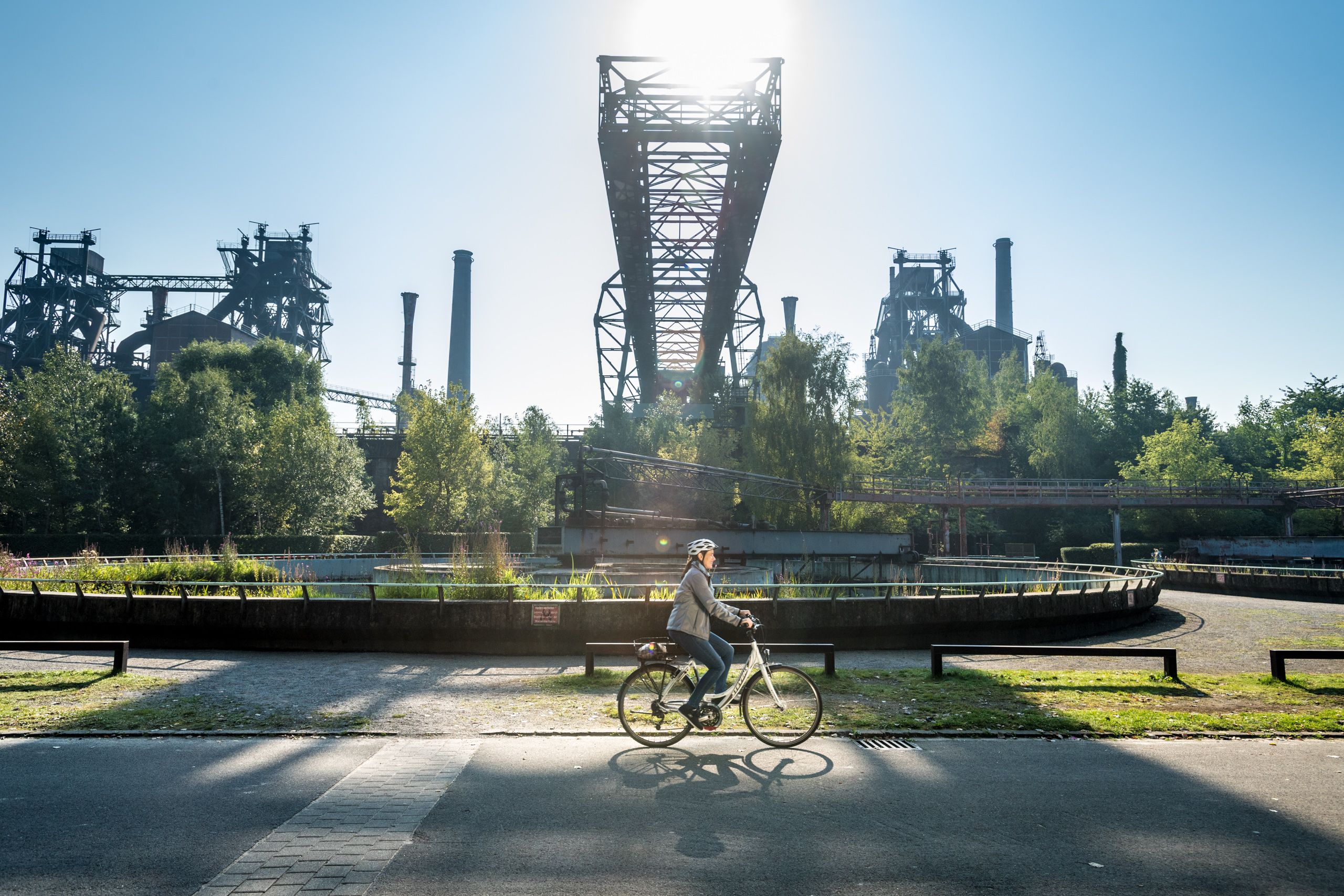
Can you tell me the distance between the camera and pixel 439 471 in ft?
138

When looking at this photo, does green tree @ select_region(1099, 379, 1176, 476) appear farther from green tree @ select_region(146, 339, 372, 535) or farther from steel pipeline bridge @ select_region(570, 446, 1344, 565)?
green tree @ select_region(146, 339, 372, 535)

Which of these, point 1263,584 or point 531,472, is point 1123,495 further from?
point 531,472

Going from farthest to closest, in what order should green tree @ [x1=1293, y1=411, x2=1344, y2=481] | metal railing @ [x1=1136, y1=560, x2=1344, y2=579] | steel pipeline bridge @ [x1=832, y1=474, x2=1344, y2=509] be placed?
green tree @ [x1=1293, y1=411, x2=1344, y2=481], steel pipeline bridge @ [x1=832, y1=474, x2=1344, y2=509], metal railing @ [x1=1136, y1=560, x2=1344, y2=579]

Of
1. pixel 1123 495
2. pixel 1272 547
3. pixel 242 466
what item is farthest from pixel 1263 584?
pixel 242 466

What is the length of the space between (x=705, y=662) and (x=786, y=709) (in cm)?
116

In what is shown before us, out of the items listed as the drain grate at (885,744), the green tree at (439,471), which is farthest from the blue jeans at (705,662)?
the green tree at (439,471)

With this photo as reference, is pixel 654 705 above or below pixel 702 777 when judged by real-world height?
above

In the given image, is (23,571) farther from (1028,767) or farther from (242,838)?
(1028,767)

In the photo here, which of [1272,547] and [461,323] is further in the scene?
[461,323]

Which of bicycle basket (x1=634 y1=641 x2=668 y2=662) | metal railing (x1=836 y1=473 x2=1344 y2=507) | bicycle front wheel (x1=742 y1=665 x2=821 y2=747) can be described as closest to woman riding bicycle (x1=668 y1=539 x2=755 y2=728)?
bicycle basket (x1=634 y1=641 x2=668 y2=662)

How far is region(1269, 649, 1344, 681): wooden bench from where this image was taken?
1090 centimetres

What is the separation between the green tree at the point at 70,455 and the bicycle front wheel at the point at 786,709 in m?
48.1

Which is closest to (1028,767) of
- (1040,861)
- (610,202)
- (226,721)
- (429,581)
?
(1040,861)

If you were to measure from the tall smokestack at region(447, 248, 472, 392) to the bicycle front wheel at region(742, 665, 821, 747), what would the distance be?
74.8m
